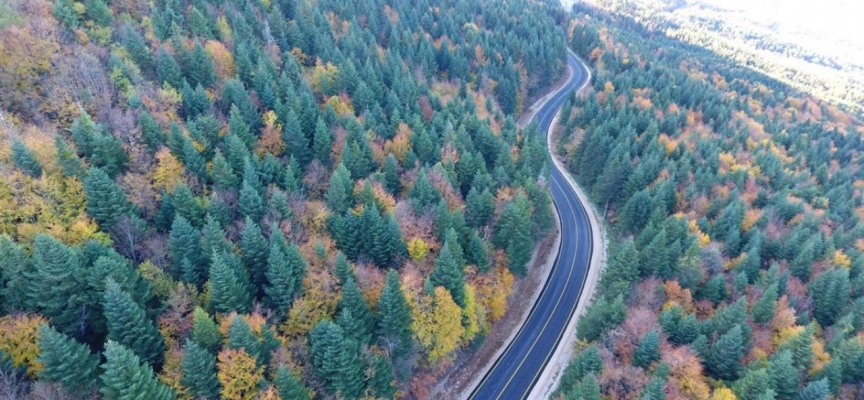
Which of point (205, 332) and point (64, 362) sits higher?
point (64, 362)

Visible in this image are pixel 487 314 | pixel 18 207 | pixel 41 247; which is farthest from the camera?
pixel 487 314

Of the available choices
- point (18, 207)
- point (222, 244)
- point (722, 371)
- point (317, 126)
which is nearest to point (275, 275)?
point (222, 244)

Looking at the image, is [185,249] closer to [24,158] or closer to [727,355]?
[24,158]

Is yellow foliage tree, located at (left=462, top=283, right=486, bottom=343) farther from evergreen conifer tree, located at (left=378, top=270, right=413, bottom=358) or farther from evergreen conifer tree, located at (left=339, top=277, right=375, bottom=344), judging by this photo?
evergreen conifer tree, located at (left=339, top=277, right=375, bottom=344)

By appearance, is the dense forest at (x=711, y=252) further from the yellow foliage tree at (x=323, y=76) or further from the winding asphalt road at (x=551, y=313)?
the yellow foliage tree at (x=323, y=76)

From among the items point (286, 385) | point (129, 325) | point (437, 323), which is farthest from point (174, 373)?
point (437, 323)

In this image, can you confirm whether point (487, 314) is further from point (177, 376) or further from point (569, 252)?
point (177, 376)
